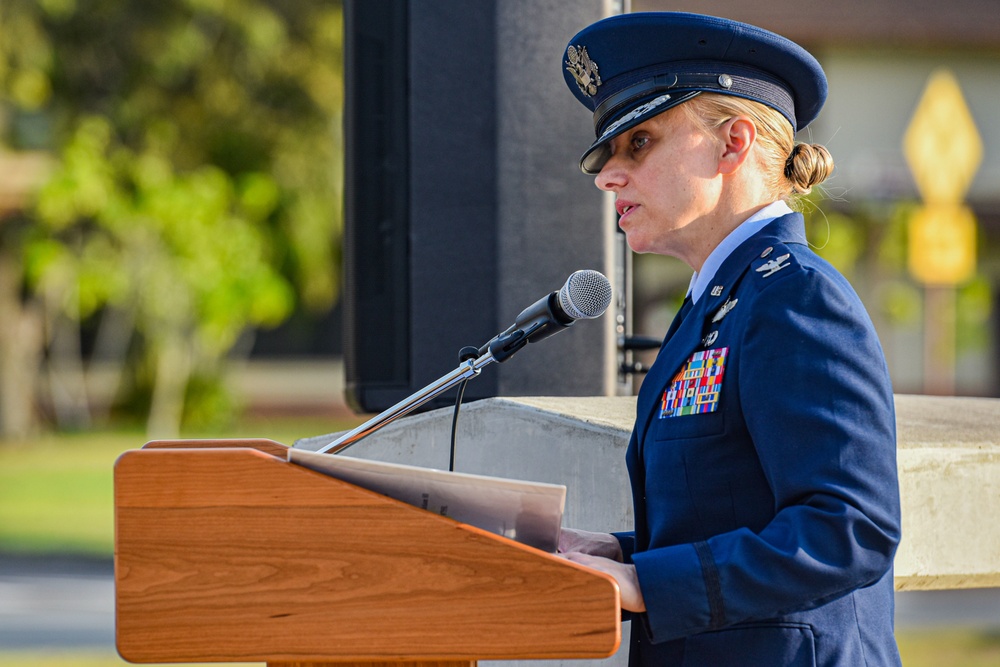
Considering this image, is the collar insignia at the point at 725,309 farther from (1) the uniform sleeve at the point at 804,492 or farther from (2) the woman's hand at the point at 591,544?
(2) the woman's hand at the point at 591,544

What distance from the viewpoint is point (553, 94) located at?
300 cm

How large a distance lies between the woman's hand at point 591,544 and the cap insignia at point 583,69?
2.10 ft

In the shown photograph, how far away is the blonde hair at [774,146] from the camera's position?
1686 mm

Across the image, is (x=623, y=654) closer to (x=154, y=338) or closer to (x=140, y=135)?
(x=140, y=135)

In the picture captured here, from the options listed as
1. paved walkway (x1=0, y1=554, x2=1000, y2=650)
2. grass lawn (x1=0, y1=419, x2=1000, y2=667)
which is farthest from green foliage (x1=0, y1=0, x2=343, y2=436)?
paved walkway (x1=0, y1=554, x2=1000, y2=650)

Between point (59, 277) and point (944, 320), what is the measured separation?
13826 mm

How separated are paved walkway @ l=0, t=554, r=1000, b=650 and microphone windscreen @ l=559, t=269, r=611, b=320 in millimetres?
6039

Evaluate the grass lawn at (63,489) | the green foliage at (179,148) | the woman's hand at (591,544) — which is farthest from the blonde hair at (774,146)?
the green foliage at (179,148)

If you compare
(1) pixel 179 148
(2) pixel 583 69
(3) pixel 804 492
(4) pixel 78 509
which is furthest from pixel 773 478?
(1) pixel 179 148

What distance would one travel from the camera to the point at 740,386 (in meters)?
1.53

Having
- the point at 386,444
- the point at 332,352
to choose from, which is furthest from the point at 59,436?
the point at 386,444

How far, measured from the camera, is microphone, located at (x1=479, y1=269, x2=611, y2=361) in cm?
174

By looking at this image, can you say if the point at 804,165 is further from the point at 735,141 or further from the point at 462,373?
the point at 462,373

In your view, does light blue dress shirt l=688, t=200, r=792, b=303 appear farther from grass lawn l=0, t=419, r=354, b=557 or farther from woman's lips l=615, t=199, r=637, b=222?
grass lawn l=0, t=419, r=354, b=557
